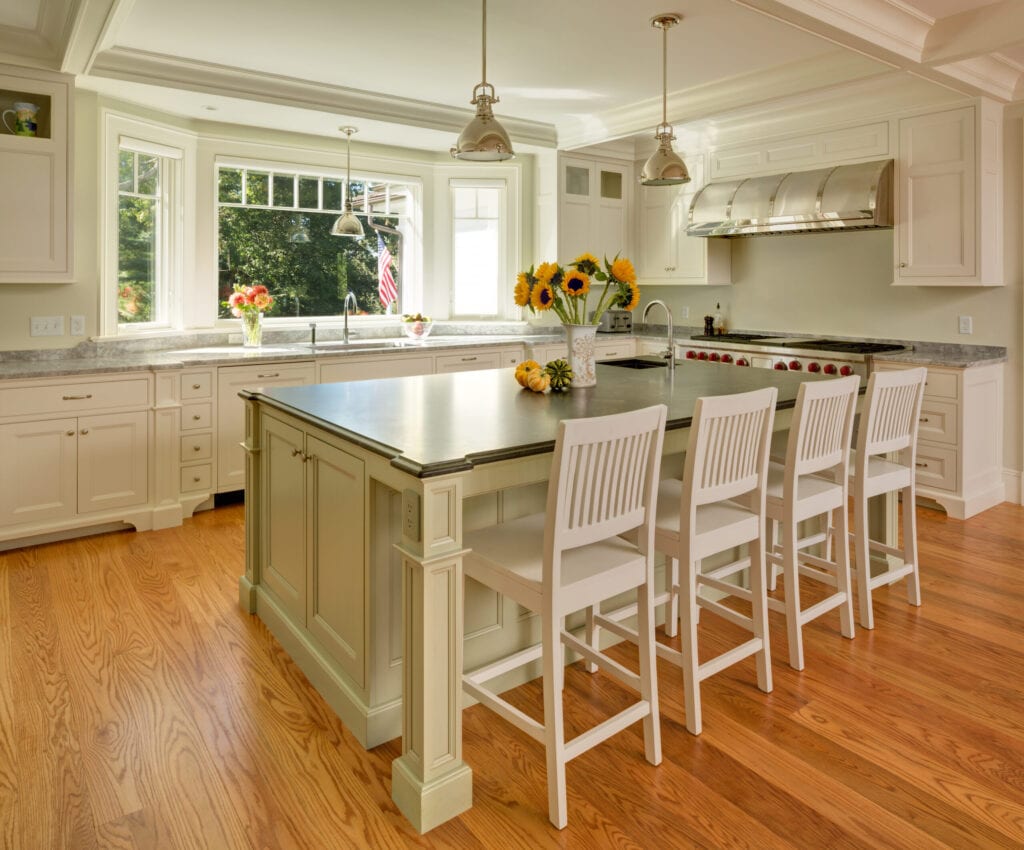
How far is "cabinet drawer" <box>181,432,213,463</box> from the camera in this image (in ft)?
14.6

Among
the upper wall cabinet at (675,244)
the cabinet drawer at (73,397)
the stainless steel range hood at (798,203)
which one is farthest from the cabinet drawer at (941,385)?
the cabinet drawer at (73,397)

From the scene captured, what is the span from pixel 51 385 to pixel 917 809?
13.2 ft

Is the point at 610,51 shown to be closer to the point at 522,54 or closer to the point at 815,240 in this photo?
the point at 522,54

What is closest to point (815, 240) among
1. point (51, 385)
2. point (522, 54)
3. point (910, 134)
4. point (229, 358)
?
point (910, 134)

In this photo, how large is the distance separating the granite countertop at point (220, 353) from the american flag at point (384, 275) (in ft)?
1.30

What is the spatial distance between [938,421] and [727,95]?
7.79 ft

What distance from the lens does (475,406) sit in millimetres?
2701

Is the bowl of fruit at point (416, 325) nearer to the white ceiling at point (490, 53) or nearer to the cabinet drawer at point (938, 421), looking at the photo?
the white ceiling at point (490, 53)

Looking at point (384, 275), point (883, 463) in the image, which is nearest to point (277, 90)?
point (384, 275)

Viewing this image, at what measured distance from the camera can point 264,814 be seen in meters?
1.94

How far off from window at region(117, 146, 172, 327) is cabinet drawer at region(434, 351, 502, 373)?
72.9 inches

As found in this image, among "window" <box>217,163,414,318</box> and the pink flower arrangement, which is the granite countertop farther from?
"window" <box>217,163,414,318</box>

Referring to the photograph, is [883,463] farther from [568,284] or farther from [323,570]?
[323,570]

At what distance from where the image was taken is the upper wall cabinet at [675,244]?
5.93 m
